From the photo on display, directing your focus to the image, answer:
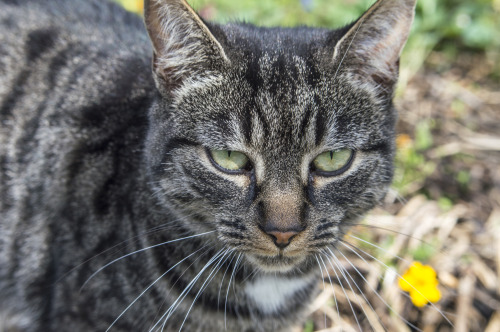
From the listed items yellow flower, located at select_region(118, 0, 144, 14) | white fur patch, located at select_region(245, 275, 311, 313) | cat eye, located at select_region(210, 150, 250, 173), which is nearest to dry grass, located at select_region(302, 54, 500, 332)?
white fur patch, located at select_region(245, 275, 311, 313)

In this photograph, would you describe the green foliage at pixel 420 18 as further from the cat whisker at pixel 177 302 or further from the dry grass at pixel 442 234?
the cat whisker at pixel 177 302

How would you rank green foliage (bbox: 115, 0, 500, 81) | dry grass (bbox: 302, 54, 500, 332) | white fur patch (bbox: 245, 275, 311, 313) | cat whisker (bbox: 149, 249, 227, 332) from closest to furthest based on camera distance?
cat whisker (bbox: 149, 249, 227, 332) → white fur patch (bbox: 245, 275, 311, 313) → dry grass (bbox: 302, 54, 500, 332) → green foliage (bbox: 115, 0, 500, 81)

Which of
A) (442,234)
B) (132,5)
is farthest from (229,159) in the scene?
(132,5)

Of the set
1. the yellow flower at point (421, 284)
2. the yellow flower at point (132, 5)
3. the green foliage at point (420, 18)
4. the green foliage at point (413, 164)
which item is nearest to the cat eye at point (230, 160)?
the yellow flower at point (421, 284)

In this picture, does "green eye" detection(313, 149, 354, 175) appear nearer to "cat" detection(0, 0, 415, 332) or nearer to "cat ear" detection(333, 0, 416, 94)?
"cat" detection(0, 0, 415, 332)

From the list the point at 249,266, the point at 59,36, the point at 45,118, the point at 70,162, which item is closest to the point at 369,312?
the point at 249,266

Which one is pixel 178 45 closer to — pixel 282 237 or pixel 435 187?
pixel 282 237
